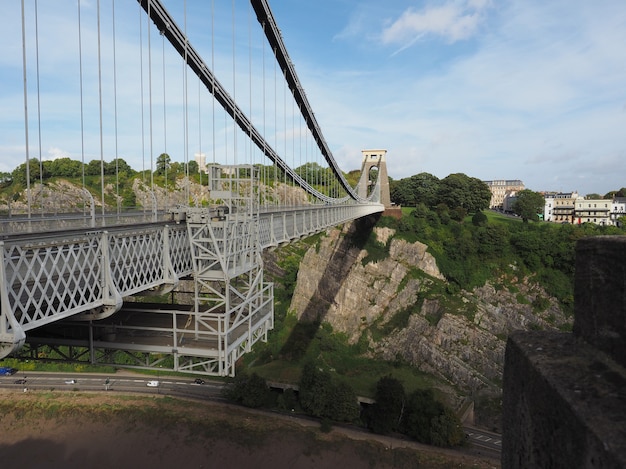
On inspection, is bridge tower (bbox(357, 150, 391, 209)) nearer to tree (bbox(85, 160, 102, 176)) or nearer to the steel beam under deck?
tree (bbox(85, 160, 102, 176))

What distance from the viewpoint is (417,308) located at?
37.8 m

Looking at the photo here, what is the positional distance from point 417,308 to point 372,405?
506 inches

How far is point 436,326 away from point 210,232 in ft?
97.4

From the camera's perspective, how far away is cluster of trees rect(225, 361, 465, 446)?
80.9 feet

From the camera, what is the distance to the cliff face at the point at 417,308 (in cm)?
3241

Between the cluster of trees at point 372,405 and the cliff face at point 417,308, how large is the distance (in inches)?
250

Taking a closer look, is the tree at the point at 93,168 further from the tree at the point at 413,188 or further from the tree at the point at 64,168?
the tree at the point at 413,188

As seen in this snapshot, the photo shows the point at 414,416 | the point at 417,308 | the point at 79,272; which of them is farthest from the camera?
the point at 417,308

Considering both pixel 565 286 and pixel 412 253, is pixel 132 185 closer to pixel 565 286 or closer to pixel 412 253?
pixel 412 253

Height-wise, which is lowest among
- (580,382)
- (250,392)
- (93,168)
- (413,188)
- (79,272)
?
(250,392)

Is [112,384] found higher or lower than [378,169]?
lower

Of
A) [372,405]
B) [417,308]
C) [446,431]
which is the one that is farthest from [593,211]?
[372,405]

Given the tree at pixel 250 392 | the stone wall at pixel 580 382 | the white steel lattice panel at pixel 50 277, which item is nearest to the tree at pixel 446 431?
the tree at pixel 250 392

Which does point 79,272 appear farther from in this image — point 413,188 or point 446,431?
point 413,188
